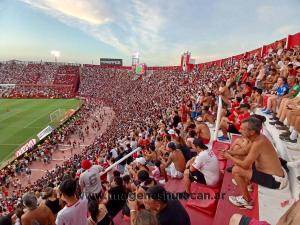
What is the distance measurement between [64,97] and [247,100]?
58.5m

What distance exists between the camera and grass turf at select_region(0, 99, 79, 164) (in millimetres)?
30594

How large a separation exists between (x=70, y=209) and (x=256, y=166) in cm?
298

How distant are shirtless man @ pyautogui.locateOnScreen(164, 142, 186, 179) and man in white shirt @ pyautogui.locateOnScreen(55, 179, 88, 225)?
114 inches

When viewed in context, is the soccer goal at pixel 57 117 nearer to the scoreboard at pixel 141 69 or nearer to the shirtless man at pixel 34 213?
the scoreboard at pixel 141 69

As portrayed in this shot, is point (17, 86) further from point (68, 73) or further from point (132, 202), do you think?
point (132, 202)

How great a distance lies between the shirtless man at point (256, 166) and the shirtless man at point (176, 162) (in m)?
1.95

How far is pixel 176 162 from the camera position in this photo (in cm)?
669

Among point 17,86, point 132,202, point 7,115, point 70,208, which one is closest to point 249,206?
point 132,202

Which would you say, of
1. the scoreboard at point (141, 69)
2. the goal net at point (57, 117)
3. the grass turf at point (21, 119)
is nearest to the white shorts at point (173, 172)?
the grass turf at point (21, 119)

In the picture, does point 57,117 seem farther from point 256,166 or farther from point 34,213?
point 256,166

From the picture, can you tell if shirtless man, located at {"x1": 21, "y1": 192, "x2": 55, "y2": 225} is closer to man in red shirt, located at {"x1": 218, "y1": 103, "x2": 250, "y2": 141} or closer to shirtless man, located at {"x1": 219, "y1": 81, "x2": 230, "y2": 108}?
man in red shirt, located at {"x1": 218, "y1": 103, "x2": 250, "y2": 141}

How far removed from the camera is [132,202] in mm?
4852

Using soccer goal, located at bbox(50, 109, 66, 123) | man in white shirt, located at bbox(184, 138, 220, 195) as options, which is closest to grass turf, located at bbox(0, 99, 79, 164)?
soccer goal, located at bbox(50, 109, 66, 123)

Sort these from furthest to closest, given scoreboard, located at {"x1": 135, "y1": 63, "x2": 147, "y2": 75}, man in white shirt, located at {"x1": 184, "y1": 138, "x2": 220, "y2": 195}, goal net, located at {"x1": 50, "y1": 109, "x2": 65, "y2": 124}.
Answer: scoreboard, located at {"x1": 135, "y1": 63, "x2": 147, "y2": 75} → goal net, located at {"x1": 50, "y1": 109, "x2": 65, "y2": 124} → man in white shirt, located at {"x1": 184, "y1": 138, "x2": 220, "y2": 195}
